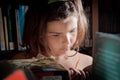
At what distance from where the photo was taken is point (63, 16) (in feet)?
3.11

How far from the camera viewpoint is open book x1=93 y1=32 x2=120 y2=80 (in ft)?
2.22

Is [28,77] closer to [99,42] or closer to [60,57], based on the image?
[99,42]

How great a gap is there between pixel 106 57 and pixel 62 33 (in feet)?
0.87

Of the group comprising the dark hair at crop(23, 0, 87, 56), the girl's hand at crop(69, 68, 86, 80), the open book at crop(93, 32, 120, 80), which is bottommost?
the girl's hand at crop(69, 68, 86, 80)

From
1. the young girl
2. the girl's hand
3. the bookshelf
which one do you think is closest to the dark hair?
the young girl

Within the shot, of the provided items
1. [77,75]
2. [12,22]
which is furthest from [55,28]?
[12,22]

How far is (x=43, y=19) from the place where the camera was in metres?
0.95

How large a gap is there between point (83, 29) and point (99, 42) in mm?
324

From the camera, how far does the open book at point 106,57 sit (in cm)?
68

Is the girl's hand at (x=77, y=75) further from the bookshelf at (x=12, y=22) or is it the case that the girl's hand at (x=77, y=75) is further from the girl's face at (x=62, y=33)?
the bookshelf at (x=12, y=22)

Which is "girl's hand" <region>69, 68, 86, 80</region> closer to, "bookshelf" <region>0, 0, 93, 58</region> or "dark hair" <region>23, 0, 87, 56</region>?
"dark hair" <region>23, 0, 87, 56</region>

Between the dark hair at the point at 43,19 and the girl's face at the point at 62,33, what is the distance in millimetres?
18

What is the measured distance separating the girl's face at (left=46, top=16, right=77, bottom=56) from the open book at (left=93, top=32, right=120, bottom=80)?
0.20m

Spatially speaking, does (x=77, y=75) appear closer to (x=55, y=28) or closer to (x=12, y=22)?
(x=55, y=28)
